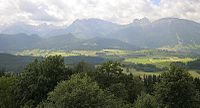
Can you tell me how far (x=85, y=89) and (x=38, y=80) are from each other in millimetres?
23250

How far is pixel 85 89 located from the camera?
46625 mm

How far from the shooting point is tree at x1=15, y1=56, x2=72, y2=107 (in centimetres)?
6750

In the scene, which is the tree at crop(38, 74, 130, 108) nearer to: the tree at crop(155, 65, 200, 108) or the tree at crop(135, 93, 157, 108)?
the tree at crop(135, 93, 157, 108)

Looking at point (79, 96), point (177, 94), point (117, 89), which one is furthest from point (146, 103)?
point (117, 89)

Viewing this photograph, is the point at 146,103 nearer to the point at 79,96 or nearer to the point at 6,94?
the point at 79,96

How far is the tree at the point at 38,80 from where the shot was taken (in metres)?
67.5

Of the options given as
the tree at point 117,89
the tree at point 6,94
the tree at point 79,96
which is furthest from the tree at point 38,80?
the tree at point 79,96

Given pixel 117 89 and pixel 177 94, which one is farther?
pixel 117 89

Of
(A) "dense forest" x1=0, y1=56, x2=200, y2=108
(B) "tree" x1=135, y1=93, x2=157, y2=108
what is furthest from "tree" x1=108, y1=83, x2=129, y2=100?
(B) "tree" x1=135, y1=93, x2=157, y2=108

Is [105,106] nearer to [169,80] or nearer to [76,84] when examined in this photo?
[76,84]

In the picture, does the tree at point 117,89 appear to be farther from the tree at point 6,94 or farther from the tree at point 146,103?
the tree at point 6,94

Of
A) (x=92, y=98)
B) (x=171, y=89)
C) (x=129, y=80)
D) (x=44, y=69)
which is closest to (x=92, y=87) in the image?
(x=92, y=98)

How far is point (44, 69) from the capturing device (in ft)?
228

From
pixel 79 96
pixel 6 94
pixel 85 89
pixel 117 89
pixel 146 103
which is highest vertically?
pixel 85 89
